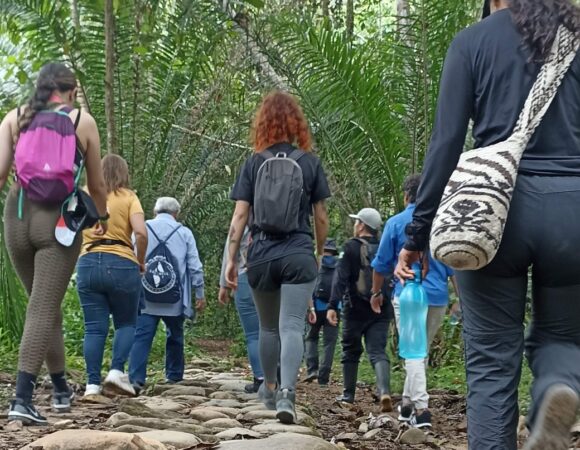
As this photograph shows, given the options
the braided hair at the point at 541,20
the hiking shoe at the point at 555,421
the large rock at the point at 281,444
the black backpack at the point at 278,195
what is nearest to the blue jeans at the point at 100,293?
the black backpack at the point at 278,195

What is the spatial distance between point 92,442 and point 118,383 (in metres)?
3.30

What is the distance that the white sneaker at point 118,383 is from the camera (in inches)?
292

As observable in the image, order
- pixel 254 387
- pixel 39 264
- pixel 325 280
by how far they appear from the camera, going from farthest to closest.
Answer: pixel 325 280 → pixel 254 387 → pixel 39 264

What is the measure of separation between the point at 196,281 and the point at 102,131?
3562 millimetres

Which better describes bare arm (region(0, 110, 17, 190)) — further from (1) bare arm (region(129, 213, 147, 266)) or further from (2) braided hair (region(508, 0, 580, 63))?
(2) braided hair (region(508, 0, 580, 63))

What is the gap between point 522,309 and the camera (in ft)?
11.1

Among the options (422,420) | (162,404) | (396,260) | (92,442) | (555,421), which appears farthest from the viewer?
(396,260)

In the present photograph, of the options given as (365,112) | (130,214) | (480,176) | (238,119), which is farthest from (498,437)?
(238,119)

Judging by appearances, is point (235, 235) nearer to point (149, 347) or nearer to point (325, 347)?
point (149, 347)

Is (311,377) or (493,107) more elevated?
(493,107)

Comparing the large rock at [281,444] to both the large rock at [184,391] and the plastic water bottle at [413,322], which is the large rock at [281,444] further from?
the large rock at [184,391]

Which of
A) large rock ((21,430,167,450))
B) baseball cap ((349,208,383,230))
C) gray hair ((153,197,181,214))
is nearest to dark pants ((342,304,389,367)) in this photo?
baseball cap ((349,208,383,230))

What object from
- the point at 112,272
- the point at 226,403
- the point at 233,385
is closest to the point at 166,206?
the point at 112,272

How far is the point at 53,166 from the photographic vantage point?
546 centimetres
